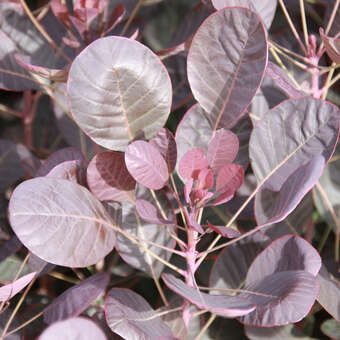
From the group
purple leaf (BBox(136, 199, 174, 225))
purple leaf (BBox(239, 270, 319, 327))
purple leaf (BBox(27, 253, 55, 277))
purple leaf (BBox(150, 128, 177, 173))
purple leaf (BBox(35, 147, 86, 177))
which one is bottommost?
purple leaf (BBox(239, 270, 319, 327))

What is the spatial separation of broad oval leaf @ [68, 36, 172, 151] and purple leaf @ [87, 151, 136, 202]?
2 cm

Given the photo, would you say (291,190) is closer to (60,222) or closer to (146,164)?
(146,164)

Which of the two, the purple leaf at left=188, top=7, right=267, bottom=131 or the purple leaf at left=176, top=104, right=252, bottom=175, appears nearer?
the purple leaf at left=188, top=7, right=267, bottom=131

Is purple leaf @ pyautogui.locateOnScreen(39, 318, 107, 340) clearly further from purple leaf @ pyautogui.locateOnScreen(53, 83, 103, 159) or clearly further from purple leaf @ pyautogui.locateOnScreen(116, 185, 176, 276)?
purple leaf @ pyautogui.locateOnScreen(53, 83, 103, 159)

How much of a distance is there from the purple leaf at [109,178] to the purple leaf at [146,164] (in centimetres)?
5

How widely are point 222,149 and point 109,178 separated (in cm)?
16

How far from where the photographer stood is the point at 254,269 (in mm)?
675

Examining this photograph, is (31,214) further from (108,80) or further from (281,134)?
(281,134)

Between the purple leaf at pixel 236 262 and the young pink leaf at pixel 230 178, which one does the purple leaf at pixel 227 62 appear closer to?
the young pink leaf at pixel 230 178

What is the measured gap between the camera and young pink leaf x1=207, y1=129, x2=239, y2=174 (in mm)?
607

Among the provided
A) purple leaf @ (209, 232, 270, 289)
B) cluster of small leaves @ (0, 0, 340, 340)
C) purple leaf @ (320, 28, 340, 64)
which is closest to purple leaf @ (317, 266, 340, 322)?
cluster of small leaves @ (0, 0, 340, 340)

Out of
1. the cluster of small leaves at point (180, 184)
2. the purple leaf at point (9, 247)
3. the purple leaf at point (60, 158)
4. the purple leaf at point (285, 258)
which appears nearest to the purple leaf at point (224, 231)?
the cluster of small leaves at point (180, 184)

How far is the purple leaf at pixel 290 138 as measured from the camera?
0.63 m

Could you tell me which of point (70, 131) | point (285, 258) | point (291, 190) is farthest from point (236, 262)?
point (70, 131)
